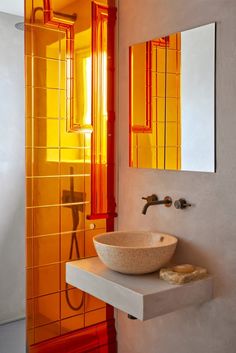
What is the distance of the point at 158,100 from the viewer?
2.18m

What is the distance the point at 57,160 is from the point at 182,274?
0.97m

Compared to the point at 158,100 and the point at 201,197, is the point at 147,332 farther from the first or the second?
the point at 158,100

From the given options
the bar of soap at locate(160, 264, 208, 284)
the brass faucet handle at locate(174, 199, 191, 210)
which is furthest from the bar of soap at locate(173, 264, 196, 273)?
the brass faucet handle at locate(174, 199, 191, 210)

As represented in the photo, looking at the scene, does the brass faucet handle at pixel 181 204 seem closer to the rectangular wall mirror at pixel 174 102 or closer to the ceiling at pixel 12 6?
the rectangular wall mirror at pixel 174 102

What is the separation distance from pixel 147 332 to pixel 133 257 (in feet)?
2.26

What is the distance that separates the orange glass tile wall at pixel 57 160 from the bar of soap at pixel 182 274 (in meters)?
0.73

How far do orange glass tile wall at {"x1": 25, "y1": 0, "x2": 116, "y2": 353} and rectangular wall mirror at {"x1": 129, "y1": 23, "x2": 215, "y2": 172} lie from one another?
0.86 feet

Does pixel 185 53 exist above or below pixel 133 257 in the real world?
above

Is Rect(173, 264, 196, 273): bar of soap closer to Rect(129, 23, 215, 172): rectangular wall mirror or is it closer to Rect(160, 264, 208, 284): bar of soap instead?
Rect(160, 264, 208, 284): bar of soap

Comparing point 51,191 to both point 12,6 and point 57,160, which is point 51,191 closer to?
point 57,160

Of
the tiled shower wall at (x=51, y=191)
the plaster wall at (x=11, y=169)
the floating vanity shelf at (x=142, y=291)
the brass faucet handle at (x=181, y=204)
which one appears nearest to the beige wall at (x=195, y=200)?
the brass faucet handle at (x=181, y=204)

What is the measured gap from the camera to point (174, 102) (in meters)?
2.08

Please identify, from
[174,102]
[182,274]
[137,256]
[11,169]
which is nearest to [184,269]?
[182,274]

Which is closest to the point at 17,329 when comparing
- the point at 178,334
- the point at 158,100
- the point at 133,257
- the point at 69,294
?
Answer: the point at 69,294
